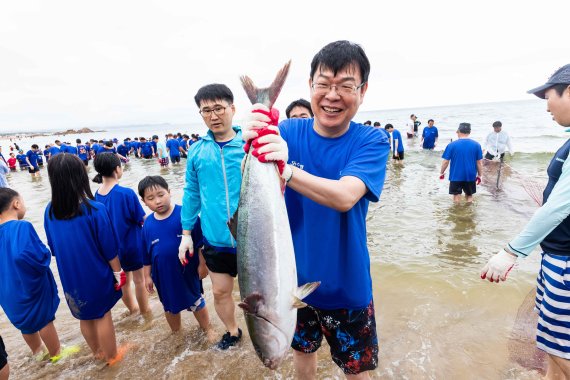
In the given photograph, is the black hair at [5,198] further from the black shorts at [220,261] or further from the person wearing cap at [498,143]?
the person wearing cap at [498,143]

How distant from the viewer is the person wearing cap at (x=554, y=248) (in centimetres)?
209

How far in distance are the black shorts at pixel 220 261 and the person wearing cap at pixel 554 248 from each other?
223cm

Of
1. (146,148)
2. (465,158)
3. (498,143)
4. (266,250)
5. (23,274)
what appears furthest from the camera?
(146,148)

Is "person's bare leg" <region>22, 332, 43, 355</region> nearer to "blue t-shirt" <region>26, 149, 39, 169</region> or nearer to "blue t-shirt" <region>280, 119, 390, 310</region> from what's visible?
"blue t-shirt" <region>280, 119, 390, 310</region>

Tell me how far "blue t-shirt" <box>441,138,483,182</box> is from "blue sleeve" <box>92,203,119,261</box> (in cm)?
863

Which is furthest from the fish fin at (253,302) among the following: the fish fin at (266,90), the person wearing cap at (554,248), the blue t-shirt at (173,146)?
the blue t-shirt at (173,146)

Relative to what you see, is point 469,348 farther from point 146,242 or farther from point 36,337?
point 36,337

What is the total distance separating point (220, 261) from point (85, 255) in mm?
1264

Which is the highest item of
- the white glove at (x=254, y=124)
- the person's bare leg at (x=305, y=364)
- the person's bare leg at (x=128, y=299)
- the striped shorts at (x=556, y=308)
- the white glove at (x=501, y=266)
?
the white glove at (x=254, y=124)

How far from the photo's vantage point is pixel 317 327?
7.23 feet

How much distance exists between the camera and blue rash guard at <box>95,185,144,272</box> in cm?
375

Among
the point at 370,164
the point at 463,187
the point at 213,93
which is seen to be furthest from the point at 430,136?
the point at 370,164

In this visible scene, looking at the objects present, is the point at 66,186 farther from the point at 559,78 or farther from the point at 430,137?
the point at 430,137

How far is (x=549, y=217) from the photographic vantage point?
2076 mm
